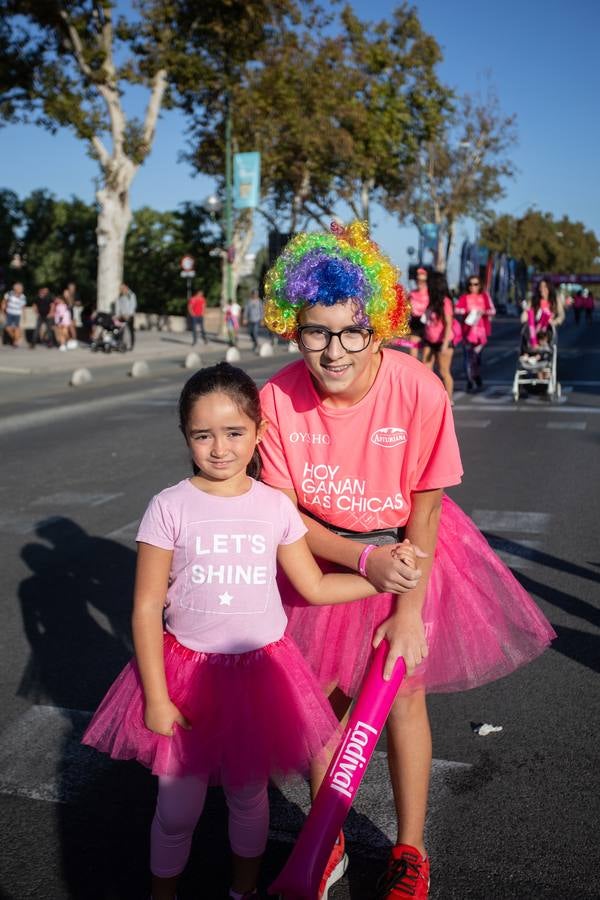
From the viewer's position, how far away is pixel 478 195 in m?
53.8

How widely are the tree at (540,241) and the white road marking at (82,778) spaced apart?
84.8m

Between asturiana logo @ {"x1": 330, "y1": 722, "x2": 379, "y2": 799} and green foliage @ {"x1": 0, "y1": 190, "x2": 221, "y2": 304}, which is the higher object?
green foliage @ {"x1": 0, "y1": 190, "x2": 221, "y2": 304}

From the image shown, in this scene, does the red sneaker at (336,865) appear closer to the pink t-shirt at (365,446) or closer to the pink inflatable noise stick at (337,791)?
the pink inflatable noise stick at (337,791)

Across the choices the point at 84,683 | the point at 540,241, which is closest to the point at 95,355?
the point at 84,683

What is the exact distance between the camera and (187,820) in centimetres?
235

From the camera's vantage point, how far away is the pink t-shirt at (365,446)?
255cm

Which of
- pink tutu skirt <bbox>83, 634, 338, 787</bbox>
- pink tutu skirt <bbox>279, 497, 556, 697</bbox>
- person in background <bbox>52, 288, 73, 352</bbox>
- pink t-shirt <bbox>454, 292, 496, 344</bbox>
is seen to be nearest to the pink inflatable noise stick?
pink tutu skirt <bbox>83, 634, 338, 787</bbox>

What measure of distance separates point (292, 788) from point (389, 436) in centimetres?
139

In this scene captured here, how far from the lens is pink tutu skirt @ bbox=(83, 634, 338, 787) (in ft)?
7.53

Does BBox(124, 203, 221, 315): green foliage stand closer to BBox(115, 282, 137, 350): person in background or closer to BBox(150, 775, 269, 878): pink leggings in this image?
BBox(115, 282, 137, 350): person in background

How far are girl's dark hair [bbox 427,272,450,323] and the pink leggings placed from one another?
10857mm

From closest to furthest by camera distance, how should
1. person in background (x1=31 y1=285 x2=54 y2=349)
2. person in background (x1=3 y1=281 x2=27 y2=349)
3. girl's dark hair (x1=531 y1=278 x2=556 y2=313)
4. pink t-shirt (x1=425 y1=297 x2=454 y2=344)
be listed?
pink t-shirt (x1=425 y1=297 x2=454 y2=344)
girl's dark hair (x1=531 y1=278 x2=556 y2=313)
person in background (x1=3 y1=281 x2=27 y2=349)
person in background (x1=31 y1=285 x2=54 y2=349)

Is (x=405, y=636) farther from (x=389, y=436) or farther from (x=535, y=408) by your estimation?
(x=535, y=408)

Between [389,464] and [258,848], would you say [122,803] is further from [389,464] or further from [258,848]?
[389,464]
